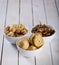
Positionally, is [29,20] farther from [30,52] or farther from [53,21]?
[30,52]

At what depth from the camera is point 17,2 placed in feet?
4.72

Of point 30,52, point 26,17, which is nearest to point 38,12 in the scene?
point 26,17

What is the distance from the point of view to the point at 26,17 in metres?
1.21

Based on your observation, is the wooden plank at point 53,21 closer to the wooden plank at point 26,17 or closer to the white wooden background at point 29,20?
the white wooden background at point 29,20

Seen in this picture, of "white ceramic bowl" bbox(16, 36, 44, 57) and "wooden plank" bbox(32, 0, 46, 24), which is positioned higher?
"wooden plank" bbox(32, 0, 46, 24)

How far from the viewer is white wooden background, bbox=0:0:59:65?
0.85 metres

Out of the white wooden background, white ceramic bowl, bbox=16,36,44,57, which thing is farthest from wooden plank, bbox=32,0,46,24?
white ceramic bowl, bbox=16,36,44,57

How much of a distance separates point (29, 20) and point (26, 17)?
49mm

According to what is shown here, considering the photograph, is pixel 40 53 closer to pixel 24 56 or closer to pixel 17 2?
pixel 24 56

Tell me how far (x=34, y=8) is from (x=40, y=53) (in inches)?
21.6

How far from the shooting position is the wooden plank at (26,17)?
0.84m

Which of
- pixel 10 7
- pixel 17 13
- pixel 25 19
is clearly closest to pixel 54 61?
pixel 25 19

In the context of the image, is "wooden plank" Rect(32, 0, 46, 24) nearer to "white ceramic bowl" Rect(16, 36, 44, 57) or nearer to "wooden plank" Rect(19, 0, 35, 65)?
"wooden plank" Rect(19, 0, 35, 65)

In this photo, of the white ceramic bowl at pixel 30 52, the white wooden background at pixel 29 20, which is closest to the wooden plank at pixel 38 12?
the white wooden background at pixel 29 20
